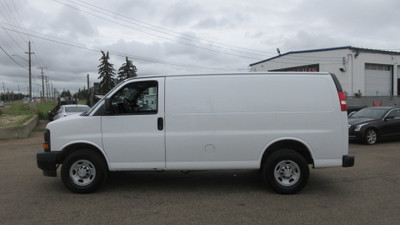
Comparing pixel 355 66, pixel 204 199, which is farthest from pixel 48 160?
pixel 355 66

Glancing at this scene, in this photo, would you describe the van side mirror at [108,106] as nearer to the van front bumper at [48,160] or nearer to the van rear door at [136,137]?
the van rear door at [136,137]

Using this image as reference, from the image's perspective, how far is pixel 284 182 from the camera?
5.64 meters

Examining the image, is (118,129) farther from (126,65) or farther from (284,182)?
(126,65)

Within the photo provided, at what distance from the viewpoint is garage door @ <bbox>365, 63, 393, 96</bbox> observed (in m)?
37.4

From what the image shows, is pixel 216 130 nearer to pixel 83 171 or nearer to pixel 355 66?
pixel 83 171

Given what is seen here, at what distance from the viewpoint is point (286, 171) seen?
222 inches

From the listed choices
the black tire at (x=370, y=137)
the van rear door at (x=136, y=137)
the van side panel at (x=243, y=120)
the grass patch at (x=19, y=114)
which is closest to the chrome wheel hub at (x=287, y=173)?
the van side panel at (x=243, y=120)

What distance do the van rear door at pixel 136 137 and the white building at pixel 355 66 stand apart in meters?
33.0

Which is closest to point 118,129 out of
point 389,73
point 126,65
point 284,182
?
point 284,182

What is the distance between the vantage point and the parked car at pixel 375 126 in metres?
11.3

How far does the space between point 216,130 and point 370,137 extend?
8.13 meters

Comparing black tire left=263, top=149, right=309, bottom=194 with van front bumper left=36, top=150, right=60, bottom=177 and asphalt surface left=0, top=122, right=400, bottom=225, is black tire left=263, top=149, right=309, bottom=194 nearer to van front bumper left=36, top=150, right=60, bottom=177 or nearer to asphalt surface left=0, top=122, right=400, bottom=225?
asphalt surface left=0, top=122, right=400, bottom=225

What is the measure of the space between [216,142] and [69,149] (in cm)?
256

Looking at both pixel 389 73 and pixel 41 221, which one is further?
pixel 389 73
